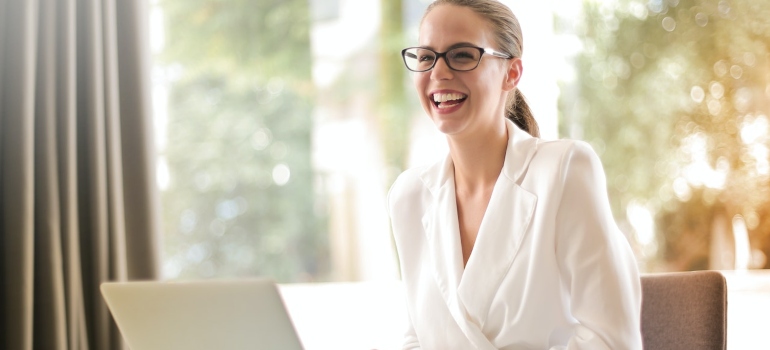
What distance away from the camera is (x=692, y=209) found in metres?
2.77

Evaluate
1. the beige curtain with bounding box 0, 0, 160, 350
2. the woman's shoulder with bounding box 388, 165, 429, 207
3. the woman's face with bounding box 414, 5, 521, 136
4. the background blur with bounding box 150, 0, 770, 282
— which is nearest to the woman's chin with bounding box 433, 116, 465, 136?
the woman's face with bounding box 414, 5, 521, 136

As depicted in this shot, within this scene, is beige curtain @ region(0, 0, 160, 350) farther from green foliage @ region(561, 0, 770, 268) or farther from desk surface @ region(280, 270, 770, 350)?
green foliage @ region(561, 0, 770, 268)

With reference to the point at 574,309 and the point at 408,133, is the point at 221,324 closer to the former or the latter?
the point at 574,309

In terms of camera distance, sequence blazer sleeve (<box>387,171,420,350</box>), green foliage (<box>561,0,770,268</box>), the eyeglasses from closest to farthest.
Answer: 1. the eyeglasses
2. blazer sleeve (<box>387,171,420,350</box>)
3. green foliage (<box>561,0,770,268</box>)

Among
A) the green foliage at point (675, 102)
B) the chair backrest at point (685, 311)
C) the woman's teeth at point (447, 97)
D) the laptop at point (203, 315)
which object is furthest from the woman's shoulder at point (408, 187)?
the green foliage at point (675, 102)

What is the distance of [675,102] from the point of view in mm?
2764

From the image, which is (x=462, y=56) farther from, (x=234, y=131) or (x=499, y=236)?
(x=234, y=131)

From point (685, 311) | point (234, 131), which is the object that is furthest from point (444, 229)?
point (234, 131)

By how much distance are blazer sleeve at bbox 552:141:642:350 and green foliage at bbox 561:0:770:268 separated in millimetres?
1431

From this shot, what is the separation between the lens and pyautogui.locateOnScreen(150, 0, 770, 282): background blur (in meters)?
2.79

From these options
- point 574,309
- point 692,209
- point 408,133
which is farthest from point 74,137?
point 692,209

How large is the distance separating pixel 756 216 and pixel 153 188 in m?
2.03

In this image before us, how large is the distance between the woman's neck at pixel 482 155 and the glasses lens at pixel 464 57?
15 cm

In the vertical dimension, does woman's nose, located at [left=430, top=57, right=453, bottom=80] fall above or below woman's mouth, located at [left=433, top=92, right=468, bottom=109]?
above
